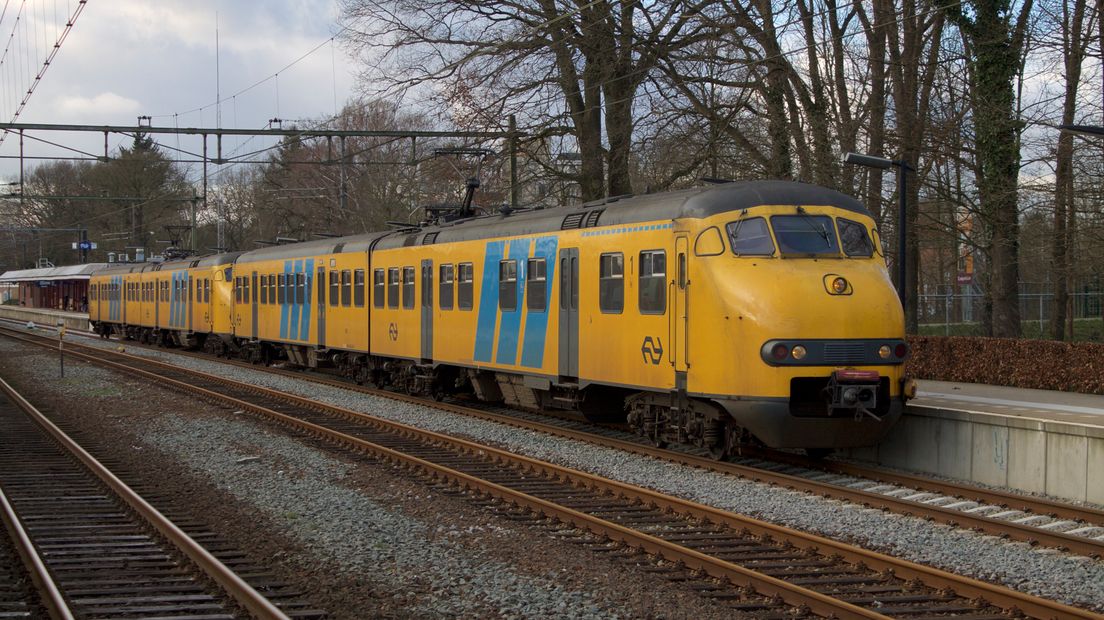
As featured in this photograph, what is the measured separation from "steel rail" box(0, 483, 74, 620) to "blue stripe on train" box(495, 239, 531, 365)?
7505 mm

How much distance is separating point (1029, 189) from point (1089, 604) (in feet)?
48.5

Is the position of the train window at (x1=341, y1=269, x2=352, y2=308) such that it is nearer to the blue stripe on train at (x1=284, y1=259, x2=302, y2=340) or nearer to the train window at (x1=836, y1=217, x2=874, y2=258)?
the blue stripe on train at (x1=284, y1=259, x2=302, y2=340)

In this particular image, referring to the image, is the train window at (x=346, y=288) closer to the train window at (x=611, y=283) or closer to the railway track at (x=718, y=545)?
the railway track at (x=718, y=545)

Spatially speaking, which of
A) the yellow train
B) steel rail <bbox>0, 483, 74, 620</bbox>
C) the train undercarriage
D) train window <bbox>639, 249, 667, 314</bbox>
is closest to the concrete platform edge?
the train undercarriage

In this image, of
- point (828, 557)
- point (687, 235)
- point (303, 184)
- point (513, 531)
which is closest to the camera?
point (828, 557)

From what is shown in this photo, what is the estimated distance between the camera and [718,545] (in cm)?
862

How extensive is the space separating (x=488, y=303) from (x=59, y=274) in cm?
7453

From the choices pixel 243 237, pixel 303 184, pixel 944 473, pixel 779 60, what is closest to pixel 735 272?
pixel 944 473

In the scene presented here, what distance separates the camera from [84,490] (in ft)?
37.7

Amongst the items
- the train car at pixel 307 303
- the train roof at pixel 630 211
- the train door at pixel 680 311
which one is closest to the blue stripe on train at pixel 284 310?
the train car at pixel 307 303

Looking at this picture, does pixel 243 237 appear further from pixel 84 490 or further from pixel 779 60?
pixel 84 490

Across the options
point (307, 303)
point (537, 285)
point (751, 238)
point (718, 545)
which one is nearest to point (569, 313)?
point (537, 285)

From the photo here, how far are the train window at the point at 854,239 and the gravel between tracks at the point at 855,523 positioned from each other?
291 cm

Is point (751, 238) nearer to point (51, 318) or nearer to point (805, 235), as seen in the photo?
point (805, 235)
